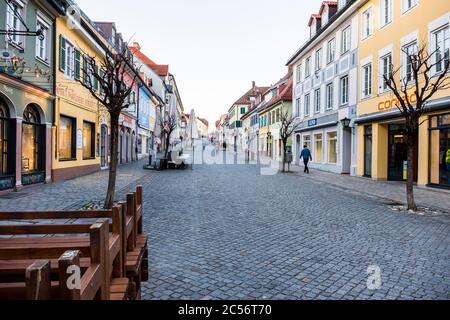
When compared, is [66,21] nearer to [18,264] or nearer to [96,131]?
[96,131]

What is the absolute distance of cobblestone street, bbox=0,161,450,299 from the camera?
13.9 feet

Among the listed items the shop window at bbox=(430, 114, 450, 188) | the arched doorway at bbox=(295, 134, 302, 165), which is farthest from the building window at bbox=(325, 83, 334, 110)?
the shop window at bbox=(430, 114, 450, 188)

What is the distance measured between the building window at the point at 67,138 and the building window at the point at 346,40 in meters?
16.1

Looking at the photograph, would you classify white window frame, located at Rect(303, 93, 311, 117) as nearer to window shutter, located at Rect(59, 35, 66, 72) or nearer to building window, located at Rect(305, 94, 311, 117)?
building window, located at Rect(305, 94, 311, 117)

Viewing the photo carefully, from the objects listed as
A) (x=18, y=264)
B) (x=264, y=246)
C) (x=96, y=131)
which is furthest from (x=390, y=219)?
(x=96, y=131)

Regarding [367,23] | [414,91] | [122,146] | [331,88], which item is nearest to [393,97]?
[414,91]

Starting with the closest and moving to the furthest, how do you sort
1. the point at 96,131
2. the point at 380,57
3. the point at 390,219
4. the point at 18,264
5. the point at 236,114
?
the point at 18,264, the point at 390,219, the point at 380,57, the point at 96,131, the point at 236,114

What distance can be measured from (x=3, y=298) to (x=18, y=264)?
50cm

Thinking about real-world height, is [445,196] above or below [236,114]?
below

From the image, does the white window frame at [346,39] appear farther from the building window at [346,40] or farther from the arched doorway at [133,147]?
the arched doorway at [133,147]

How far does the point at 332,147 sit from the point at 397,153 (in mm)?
6307

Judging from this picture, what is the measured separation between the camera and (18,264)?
236cm

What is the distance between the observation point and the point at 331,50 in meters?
24.3

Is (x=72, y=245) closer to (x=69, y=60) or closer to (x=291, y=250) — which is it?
(x=291, y=250)
